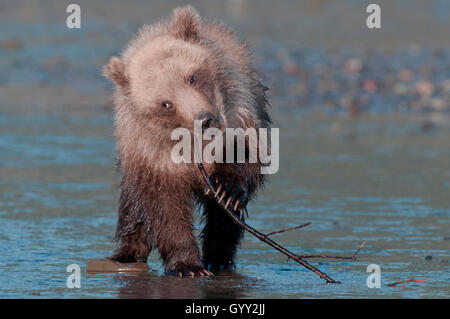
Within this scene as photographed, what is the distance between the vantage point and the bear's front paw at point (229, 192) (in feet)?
22.5

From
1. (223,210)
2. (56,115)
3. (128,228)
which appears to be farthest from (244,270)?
(56,115)

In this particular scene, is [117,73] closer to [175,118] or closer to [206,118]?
[175,118]

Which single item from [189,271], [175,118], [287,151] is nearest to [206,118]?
[175,118]

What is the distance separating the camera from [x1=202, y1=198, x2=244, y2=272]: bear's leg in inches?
286

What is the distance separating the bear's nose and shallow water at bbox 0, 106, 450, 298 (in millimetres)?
1061

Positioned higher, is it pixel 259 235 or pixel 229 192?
pixel 229 192

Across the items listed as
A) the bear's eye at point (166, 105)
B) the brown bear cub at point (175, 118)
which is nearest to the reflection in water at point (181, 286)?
the brown bear cub at point (175, 118)

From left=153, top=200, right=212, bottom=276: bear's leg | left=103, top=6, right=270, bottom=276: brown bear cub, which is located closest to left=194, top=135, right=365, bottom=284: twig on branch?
left=103, top=6, right=270, bottom=276: brown bear cub

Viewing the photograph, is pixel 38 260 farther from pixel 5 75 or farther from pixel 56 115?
pixel 5 75

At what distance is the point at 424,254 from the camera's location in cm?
732

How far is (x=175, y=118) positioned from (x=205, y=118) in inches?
14.9

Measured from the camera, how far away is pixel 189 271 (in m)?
6.75

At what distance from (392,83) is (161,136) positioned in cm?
979

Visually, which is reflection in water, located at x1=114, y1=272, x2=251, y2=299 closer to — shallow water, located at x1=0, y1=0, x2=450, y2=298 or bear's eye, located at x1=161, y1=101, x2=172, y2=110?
shallow water, located at x1=0, y1=0, x2=450, y2=298
